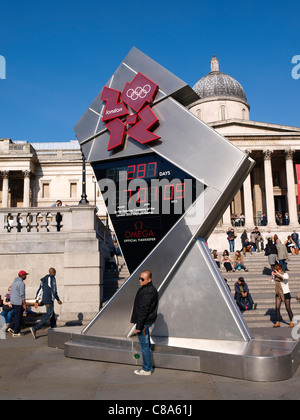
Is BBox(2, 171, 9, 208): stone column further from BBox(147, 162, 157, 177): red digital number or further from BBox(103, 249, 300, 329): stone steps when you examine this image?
BBox(147, 162, 157, 177): red digital number

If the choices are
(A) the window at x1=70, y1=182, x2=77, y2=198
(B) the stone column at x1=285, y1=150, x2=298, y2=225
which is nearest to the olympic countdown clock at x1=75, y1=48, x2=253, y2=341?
(B) the stone column at x1=285, y1=150, x2=298, y2=225

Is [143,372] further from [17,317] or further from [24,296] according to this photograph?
[17,317]

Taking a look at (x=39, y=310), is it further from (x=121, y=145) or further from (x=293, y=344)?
(x=293, y=344)

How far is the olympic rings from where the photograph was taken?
8.80 meters

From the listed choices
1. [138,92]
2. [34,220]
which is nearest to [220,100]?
[34,220]

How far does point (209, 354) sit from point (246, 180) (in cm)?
3900

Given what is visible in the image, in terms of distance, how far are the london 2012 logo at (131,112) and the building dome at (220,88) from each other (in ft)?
146

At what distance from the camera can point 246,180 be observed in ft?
142

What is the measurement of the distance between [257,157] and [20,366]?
4285 cm

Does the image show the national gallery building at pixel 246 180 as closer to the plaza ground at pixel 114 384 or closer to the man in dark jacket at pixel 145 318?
the plaza ground at pixel 114 384

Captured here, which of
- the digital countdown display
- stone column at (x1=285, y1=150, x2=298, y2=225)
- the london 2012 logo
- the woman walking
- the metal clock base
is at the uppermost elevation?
stone column at (x1=285, y1=150, x2=298, y2=225)

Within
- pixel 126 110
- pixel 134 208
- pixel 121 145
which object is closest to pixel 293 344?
pixel 134 208

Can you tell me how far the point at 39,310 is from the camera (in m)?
13.4

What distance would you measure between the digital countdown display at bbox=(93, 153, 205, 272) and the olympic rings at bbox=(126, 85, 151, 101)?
1.47 m
